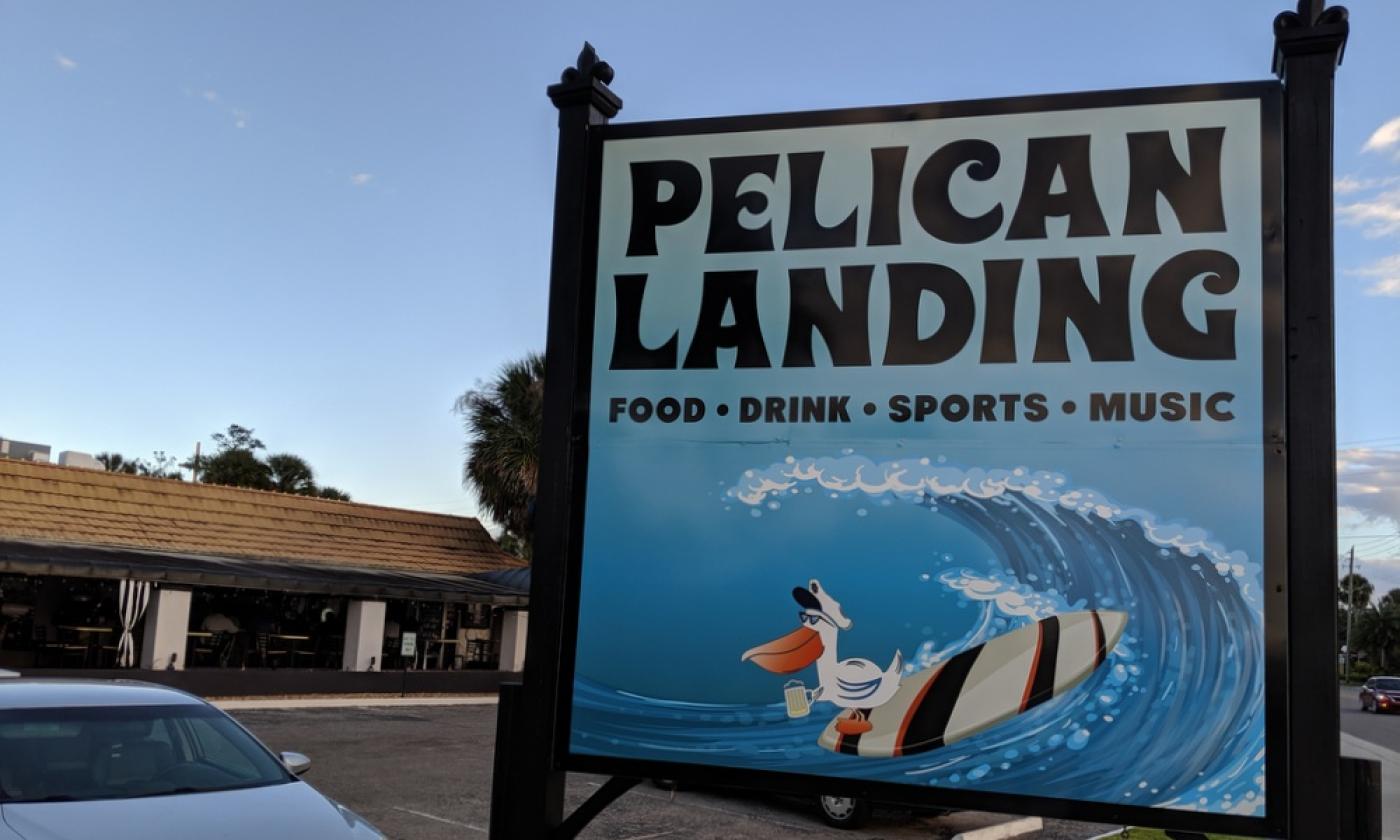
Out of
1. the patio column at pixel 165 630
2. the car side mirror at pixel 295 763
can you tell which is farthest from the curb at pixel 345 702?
the car side mirror at pixel 295 763

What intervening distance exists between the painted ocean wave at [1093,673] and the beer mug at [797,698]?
3cm

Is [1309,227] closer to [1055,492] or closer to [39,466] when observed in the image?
[1055,492]

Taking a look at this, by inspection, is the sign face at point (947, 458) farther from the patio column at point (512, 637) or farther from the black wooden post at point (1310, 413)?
the patio column at point (512, 637)

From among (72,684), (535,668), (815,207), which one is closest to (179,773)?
(72,684)

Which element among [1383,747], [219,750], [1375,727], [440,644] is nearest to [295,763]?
[219,750]

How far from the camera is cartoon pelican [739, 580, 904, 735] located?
14.0ft

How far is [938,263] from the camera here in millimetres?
4449

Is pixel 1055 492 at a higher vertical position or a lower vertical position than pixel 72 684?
higher

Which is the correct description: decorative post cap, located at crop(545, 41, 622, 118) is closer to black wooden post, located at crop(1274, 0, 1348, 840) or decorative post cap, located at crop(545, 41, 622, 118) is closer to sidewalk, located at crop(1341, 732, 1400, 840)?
black wooden post, located at crop(1274, 0, 1348, 840)

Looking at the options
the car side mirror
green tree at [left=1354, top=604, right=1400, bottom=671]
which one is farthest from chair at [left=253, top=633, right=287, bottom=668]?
green tree at [left=1354, top=604, right=1400, bottom=671]

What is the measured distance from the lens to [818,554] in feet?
14.5

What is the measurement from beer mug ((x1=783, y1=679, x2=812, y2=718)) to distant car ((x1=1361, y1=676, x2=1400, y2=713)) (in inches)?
1651

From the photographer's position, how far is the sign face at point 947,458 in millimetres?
3984

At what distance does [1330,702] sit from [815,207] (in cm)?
265
